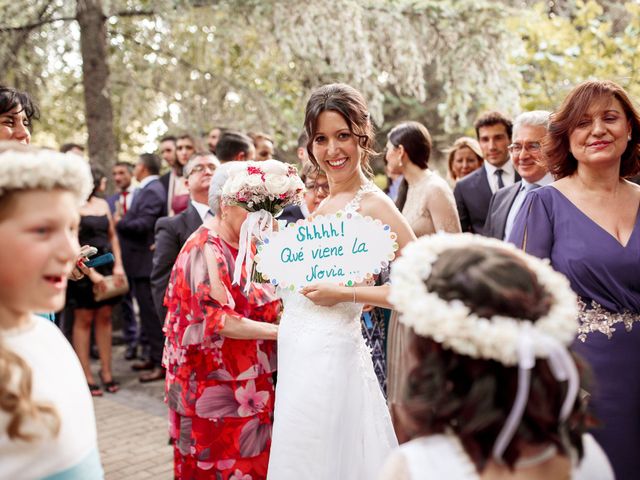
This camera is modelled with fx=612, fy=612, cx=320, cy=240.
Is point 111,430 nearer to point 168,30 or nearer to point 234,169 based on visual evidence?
point 234,169

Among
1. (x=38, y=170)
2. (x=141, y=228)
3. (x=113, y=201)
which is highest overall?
(x=38, y=170)

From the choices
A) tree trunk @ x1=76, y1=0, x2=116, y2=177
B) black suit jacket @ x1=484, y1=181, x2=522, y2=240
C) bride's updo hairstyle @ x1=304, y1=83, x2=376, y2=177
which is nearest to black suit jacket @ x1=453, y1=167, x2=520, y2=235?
black suit jacket @ x1=484, y1=181, x2=522, y2=240

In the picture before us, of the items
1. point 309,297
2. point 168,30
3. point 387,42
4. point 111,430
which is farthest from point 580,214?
point 168,30

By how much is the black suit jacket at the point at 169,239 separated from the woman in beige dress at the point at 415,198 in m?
1.77

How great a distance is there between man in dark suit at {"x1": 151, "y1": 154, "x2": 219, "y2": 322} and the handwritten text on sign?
7.32 feet

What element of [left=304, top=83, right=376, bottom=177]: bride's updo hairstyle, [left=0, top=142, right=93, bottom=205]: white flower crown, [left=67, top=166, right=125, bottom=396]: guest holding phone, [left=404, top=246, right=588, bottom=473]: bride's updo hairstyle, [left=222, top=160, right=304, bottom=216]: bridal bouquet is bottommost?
[left=67, top=166, right=125, bottom=396]: guest holding phone

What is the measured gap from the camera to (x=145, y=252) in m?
7.26

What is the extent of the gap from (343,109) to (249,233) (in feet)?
2.56

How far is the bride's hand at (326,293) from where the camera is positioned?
286 cm

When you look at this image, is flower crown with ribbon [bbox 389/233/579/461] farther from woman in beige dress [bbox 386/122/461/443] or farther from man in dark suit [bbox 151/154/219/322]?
man in dark suit [bbox 151/154/219/322]

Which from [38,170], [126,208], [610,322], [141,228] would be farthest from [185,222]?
[38,170]

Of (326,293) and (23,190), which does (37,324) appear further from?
(326,293)

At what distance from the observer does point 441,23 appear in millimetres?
8594

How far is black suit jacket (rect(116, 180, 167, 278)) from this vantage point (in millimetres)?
7047
